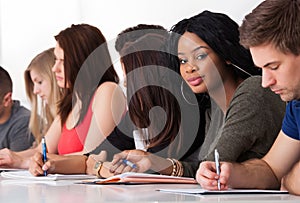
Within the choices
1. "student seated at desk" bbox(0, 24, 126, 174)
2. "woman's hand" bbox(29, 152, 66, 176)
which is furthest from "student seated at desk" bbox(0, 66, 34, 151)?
"woman's hand" bbox(29, 152, 66, 176)

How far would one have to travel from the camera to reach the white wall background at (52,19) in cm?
397

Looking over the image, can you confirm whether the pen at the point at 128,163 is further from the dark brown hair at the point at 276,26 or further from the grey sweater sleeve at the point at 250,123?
the dark brown hair at the point at 276,26

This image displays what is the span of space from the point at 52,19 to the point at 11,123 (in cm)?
104

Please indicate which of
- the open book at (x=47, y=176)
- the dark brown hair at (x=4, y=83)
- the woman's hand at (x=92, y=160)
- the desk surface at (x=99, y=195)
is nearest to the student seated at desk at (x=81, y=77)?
the woman's hand at (x=92, y=160)

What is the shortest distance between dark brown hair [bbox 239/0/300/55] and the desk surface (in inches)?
14.4

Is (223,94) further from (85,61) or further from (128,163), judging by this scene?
(85,61)

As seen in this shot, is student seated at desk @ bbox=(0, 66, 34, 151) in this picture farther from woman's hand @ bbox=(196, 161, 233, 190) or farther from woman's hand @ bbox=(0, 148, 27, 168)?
woman's hand @ bbox=(196, 161, 233, 190)

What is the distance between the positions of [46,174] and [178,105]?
52cm

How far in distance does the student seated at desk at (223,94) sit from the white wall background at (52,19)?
137cm

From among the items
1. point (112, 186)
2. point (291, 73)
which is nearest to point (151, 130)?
point (112, 186)

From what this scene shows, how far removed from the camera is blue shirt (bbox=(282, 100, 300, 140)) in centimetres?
185

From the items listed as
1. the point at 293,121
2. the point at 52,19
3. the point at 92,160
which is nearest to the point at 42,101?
the point at 52,19

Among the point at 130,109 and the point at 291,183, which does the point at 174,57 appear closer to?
the point at 130,109

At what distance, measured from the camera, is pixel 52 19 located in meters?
4.77
